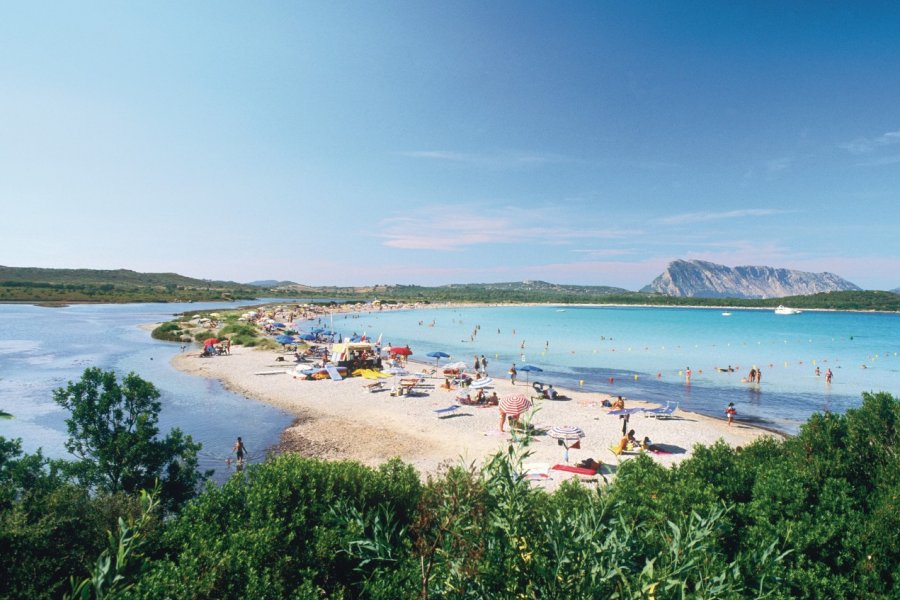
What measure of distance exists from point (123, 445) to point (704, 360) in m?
62.7

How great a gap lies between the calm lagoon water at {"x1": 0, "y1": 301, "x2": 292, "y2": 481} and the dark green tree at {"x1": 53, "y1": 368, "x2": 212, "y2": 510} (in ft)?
19.2

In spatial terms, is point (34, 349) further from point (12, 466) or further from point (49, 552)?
point (49, 552)

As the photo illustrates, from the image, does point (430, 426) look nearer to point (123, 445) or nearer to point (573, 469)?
point (573, 469)

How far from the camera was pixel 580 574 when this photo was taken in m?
4.39

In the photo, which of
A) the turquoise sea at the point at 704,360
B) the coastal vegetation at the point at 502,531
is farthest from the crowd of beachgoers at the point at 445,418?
the turquoise sea at the point at 704,360

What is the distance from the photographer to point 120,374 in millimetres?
37156

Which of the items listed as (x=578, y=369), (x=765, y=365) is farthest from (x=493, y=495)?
(x=765, y=365)

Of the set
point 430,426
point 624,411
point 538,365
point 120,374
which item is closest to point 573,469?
point 624,411

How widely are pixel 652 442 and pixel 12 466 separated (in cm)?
2544

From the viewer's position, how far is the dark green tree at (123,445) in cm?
1258

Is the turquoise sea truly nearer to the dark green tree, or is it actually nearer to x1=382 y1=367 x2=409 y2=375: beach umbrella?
x1=382 y1=367 x2=409 y2=375: beach umbrella

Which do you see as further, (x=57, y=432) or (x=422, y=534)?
(x=57, y=432)

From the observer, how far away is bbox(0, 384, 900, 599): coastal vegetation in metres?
4.48

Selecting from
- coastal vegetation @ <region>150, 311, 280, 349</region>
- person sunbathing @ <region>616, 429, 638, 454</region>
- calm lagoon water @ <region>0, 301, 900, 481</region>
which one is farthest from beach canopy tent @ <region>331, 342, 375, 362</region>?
person sunbathing @ <region>616, 429, 638, 454</region>
